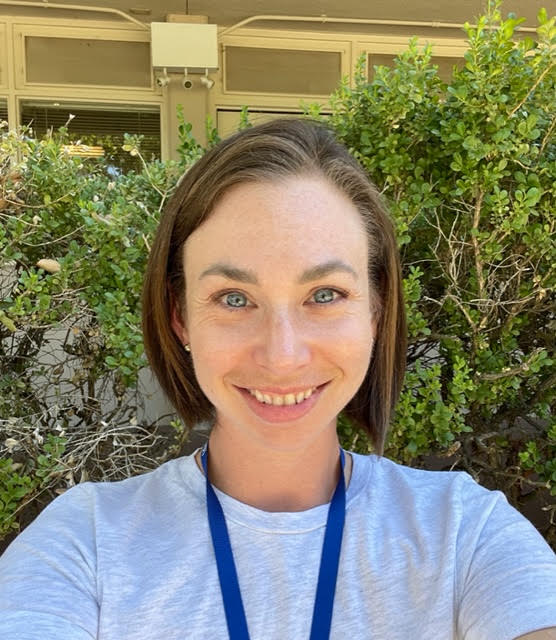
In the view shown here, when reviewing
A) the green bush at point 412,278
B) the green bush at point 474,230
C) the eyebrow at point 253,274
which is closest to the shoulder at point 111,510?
the eyebrow at point 253,274

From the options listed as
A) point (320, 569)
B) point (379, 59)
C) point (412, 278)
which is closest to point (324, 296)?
point (320, 569)

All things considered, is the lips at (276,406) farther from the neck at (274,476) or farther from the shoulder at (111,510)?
the shoulder at (111,510)

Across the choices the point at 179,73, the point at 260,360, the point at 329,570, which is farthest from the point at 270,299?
the point at 179,73

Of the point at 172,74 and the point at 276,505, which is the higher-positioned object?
the point at 172,74

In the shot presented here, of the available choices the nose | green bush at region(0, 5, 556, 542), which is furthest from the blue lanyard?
green bush at region(0, 5, 556, 542)

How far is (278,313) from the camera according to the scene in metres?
1.22

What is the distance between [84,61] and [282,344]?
5.27 m

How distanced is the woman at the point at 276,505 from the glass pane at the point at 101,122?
4.48 metres

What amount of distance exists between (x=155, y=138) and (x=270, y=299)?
499cm

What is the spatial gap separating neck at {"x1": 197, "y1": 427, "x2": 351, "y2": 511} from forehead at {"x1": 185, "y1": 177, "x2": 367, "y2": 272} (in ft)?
1.33

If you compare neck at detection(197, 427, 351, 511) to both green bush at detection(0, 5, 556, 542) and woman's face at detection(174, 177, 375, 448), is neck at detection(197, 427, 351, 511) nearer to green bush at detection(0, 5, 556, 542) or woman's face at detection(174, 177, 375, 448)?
woman's face at detection(174, 177, 375, 448)

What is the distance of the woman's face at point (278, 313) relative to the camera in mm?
1212

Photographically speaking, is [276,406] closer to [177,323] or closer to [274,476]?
[274,476]

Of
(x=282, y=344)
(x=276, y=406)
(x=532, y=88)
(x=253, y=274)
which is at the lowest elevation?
(x=276, y=406)
